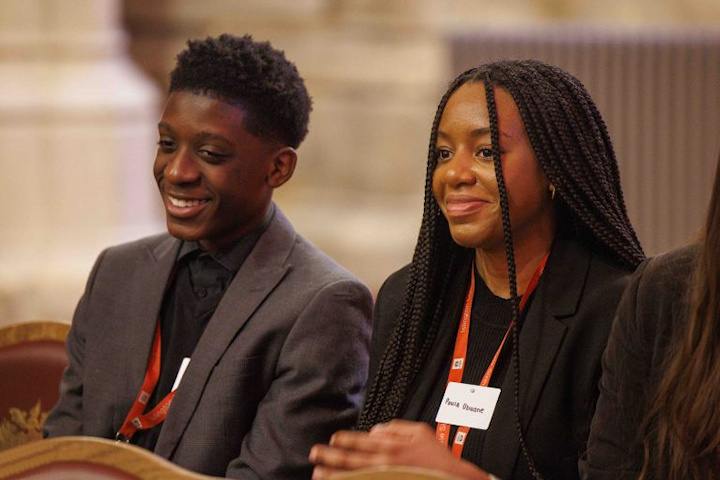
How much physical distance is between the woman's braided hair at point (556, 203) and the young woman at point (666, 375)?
0.33 metres

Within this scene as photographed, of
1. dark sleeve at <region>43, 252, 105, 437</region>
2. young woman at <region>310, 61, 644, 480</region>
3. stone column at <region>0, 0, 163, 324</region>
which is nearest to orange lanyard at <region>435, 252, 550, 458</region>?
young woman at <region>310, 61, 644, 480</region>

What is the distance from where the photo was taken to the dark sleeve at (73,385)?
3.41 m

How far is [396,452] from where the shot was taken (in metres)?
2.50

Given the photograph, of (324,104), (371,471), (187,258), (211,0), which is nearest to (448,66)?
(324,104)

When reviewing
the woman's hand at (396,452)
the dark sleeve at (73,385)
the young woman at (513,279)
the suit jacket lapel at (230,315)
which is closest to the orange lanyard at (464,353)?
the young woman at (513,279)

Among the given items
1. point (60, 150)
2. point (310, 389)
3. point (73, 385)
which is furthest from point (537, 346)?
point (60, 150)

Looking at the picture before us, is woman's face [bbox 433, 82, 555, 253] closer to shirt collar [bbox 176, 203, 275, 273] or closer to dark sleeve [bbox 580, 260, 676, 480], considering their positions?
dark sleeve [bbox 580, 260, 676, 480]

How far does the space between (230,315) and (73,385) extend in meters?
0.48

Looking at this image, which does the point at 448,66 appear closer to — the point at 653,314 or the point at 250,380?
the point at 250,380

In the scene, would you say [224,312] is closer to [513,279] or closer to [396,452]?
[513,279]

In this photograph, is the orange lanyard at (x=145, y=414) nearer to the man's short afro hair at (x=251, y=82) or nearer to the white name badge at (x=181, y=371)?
the white name badge at (x=181, y=371)

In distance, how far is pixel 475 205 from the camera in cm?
293

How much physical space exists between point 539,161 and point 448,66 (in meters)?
5.41

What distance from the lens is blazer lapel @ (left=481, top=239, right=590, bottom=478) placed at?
2.78m
